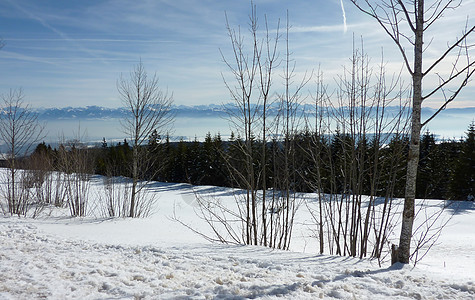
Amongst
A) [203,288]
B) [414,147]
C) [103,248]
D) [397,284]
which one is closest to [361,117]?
[414,147]

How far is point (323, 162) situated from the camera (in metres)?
6.07

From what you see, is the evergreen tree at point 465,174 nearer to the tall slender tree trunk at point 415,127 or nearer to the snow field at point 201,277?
the tall slender tree trunk at point 415,127

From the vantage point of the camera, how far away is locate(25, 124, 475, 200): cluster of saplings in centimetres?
659

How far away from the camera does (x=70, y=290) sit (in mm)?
3375

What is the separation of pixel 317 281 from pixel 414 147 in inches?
86.5

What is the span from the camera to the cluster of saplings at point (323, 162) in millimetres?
6586

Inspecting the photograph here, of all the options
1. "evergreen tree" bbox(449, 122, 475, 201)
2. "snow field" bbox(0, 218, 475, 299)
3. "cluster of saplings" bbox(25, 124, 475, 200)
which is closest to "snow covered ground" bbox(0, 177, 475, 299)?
"snow field" bbox(0, 218, 475, 299)

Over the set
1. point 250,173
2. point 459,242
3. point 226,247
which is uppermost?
point 250,173

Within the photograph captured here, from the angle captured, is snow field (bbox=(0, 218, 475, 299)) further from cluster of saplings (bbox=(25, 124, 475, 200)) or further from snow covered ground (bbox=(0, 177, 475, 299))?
cluster of saplings (bbox=(25, 124, 475, 200))

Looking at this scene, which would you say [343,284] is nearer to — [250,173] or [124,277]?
[124,277]

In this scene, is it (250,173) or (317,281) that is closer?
(317,281)

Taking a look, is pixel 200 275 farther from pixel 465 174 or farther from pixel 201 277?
pixel 465 174

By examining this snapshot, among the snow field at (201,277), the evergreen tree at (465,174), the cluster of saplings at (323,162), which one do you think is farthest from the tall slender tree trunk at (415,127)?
the evergreen tree at (465,174)

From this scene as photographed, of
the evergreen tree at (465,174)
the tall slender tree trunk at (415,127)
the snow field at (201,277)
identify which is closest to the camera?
the snow field at (201,277)
